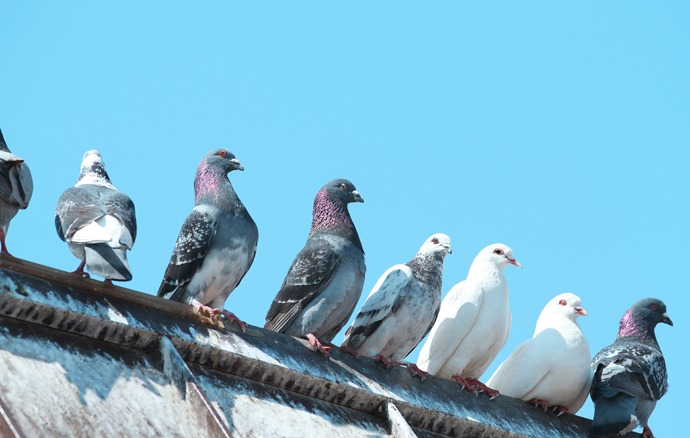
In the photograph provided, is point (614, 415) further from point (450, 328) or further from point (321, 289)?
point (321, 289)

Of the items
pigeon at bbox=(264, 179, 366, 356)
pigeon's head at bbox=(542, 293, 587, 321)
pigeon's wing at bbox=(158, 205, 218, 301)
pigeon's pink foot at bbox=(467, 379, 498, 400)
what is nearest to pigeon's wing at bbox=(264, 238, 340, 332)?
pigeon at bbox=(264, 179, 366, 356)

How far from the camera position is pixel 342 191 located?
9.33 metres

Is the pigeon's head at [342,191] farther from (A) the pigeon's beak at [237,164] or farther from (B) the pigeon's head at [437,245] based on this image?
(A) the pigeon's beak at [237,164]

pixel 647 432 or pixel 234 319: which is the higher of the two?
pixel 647 432

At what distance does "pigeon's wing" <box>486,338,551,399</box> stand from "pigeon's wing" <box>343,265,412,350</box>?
1.48 metres

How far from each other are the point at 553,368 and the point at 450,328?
1.23 m

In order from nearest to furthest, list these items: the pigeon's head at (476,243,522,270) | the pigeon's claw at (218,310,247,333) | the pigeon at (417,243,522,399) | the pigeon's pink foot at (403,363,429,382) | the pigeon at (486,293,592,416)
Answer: the pigeon's claw at (218,310,247,333)
the pigeon's pink foot at (403,363,429,382)
the pigeon at (486,293,592,416)
the pigeon at (417,243,522,399)
the pigeon's head at (476,243,522,270)

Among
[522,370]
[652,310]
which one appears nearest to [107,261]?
[522,370]

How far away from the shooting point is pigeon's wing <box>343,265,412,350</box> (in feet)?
27.8

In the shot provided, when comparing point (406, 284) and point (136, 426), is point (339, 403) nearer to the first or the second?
point (136, 426)

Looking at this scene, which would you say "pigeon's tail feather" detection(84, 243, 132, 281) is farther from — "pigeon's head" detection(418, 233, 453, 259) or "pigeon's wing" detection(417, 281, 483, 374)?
"pigeon's wing" detection(417, 281, 483, 374)

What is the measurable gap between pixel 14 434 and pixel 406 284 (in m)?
5.38

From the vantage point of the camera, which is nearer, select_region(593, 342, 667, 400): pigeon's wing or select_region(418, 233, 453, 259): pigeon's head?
select_region(593, 342, 667, 400): pigeon's wing

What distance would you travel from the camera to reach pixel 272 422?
500 centimetres
